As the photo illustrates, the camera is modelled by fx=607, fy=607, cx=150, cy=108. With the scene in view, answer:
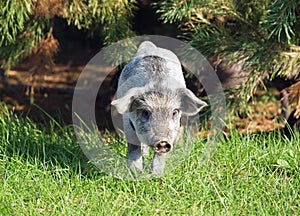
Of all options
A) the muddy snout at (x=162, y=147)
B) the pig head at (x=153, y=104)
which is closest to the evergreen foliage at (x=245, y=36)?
the pig head at (x=153, y=104)

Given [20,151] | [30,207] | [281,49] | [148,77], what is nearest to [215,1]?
[281,49]

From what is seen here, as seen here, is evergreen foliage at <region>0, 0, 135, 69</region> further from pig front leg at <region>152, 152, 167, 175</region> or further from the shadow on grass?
pig front leg at <region>152, 152, 167, 175</region>

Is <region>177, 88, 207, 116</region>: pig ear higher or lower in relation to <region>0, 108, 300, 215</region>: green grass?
higher

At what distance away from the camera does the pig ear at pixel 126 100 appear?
3.12 m

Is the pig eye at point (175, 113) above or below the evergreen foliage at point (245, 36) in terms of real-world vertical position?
below

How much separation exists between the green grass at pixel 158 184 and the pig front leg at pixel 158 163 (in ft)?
0.25

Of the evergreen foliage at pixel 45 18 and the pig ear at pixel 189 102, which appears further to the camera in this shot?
the evergreen foliage at pixel 45 18

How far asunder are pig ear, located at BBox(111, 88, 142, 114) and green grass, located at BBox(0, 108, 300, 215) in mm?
516

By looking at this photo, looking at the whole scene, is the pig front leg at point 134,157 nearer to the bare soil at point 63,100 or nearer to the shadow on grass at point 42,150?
the shadow on grass at point 42,150

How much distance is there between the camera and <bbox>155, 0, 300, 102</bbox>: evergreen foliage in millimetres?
4219

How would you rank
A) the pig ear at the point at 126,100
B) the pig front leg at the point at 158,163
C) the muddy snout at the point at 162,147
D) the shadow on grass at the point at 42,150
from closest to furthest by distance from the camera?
1. the muddy snout at the point at 162,147
2. the pig ear at the point at 126,100
3. the pig front leg at the point at 158,163
4. the shadow on grass at the point at 42,150

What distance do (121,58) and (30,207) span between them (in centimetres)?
190

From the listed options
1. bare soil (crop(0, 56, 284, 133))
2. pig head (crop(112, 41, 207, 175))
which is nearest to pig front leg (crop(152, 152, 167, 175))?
pig head (crop(112, 41, 207, 175))

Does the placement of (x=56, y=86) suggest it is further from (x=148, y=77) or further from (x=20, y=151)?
(x=148, y=77)
